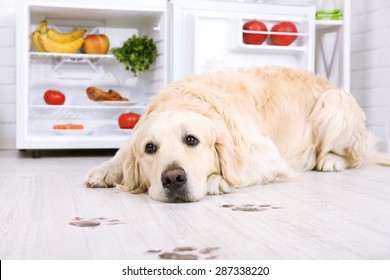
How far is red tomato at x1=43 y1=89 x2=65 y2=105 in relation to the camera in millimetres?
4441

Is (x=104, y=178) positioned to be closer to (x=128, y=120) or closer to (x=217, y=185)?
(x=217, y=185)

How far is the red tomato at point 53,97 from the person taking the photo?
4.44 meters

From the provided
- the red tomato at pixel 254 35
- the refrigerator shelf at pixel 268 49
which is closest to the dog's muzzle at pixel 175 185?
the refrigerator shelf at pixel 268 49

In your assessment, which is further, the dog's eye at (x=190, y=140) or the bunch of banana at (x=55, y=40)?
the bunch of banana at (x=55, y=40)

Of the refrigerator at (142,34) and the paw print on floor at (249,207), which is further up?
the refrigerator at (142,34)

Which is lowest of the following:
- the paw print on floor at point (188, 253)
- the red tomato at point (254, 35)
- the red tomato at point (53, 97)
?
the paw print on floor at point (188, 253)

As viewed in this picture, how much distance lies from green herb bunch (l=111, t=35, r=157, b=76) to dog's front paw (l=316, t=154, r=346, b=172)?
1.67 metres

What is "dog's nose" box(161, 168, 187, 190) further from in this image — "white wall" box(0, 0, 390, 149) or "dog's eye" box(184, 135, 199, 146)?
"white wall" box(0, 0, 390, 149)

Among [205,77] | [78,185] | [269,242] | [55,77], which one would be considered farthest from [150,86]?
[269,242]

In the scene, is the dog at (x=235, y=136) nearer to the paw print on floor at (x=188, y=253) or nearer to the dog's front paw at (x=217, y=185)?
the dog's front paw at (x=217, y=185)

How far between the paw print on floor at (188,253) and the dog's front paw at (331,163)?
1.90 m

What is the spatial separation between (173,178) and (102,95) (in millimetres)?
2479
